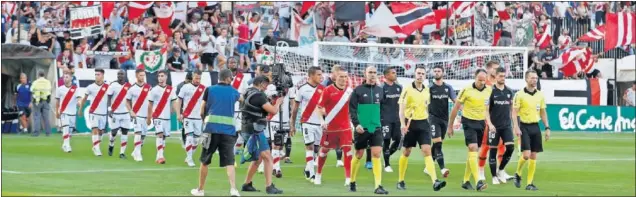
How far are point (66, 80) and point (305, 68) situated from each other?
6.21 m

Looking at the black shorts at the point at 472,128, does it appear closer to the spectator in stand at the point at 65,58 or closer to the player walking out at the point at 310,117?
the player walking out at the point at 310,117

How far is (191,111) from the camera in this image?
2784cm

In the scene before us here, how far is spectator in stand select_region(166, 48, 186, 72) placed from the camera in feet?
137

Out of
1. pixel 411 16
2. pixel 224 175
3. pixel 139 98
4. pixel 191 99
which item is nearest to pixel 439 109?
pixel 224 175

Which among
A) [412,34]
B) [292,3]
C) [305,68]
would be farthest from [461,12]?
[305,68]

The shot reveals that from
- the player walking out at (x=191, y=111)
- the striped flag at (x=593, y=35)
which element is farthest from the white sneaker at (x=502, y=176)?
the striped flag at (x=593, y=35)

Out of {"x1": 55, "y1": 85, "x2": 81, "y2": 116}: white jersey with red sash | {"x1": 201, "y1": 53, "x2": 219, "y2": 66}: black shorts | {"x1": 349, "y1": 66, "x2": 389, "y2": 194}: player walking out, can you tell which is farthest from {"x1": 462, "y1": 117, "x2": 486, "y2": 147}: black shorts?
{"x1": 201, "y1": 53, "x2": 219, "y2": 66}: black shorts

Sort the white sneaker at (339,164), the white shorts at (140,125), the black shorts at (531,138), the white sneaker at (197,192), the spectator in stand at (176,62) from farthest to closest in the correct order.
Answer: the spectator in stand at (176,62)
the white shorts at (140,125)
the white sneaker at (339,164)
the black shorts at (531,138)
the white sneaker at (197,192)

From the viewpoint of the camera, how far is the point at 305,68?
3466cm

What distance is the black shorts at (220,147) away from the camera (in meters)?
19.6

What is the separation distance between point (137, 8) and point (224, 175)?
18.8 metres

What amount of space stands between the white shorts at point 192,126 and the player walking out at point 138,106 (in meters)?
1.77

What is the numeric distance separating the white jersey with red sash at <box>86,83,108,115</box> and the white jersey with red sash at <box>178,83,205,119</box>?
4.29 meters

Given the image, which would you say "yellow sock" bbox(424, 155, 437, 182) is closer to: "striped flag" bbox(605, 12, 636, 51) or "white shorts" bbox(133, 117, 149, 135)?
"white shorts" bbox(133, 117, 149, 135)
